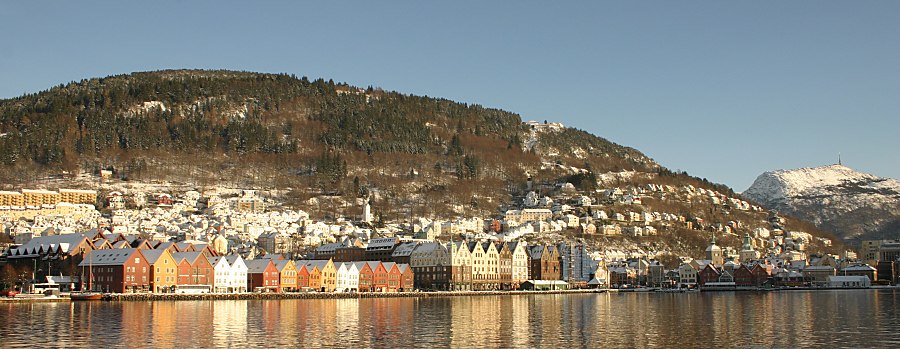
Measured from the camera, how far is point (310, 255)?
148500 mm

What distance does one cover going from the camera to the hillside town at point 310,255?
99.4 meters

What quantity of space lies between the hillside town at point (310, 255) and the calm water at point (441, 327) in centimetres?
2634

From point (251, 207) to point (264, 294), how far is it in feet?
329

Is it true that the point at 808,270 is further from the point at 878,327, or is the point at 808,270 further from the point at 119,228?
the point at 119,228

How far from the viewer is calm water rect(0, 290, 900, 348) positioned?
4288cm

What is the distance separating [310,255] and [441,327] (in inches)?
3910

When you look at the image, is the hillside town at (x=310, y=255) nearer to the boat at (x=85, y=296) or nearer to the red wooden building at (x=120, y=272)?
the red wooden building at (x=120, y=272)

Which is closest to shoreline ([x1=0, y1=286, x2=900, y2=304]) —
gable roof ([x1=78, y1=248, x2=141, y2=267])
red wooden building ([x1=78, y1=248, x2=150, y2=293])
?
red wooden building ([x1=78, y1=248, x2=150, y2=293])

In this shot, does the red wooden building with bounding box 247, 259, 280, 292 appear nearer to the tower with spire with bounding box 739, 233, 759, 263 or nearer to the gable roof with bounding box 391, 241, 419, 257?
the gable roof with bounding box 391, 241, 419, 257

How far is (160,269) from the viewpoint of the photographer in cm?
9650

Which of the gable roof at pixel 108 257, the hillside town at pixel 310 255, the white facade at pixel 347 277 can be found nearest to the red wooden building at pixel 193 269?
the hillside town at pixel 310 255

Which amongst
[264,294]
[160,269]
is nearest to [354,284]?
[264,294]

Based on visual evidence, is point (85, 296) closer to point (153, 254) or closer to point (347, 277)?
point (153, 254)

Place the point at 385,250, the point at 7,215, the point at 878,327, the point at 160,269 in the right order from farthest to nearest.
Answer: the point at 7,215
the point at 385,250
the point at 160,269
the point at 878,327
